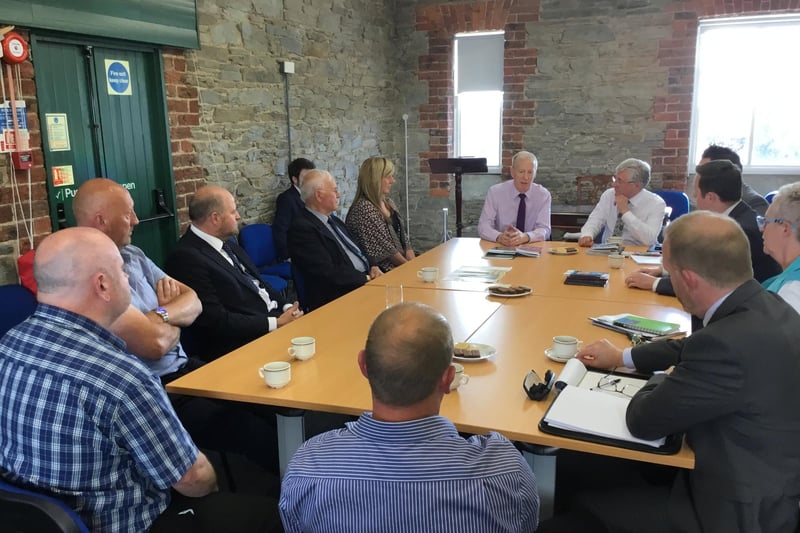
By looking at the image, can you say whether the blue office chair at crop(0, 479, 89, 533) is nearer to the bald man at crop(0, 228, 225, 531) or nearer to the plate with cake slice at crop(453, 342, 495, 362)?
the bald man at crop(0, 228, 225, 531)

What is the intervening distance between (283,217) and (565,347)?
3.50 meters

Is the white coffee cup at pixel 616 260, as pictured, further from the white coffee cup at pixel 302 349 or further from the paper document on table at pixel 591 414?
the white coffee cup at pixel 302 349

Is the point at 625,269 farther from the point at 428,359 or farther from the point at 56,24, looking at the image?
the point at 56,24

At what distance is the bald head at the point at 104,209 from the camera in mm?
2703

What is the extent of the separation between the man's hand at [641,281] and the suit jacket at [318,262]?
1524mm

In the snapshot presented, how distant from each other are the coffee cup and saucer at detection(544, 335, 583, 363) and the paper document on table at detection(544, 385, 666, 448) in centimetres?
28

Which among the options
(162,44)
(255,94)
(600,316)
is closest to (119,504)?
(600,316)

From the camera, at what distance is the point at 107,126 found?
3818 mm

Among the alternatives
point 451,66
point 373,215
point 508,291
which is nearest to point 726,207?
point 508,291

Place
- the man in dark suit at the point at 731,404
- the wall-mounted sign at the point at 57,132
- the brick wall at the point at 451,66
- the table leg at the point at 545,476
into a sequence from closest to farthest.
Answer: the man in dark suit at the point at 731,404 → the table leg at the point at 545,476 → the wall-mounted sign at the point at 57,132 → the brick wall at the point at 451,66

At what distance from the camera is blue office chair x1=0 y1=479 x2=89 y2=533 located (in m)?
1.34

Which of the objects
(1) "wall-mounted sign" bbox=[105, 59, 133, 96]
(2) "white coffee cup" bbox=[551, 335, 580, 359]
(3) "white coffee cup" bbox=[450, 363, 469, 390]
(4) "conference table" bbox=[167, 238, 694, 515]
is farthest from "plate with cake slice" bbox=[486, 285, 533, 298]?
(1) "wall-mounted sign" bbox=[105, 59, 133, 96]

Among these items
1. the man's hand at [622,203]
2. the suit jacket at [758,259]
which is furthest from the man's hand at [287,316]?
the man's hand at [622,203]

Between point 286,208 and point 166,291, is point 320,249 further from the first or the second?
point 286,208
